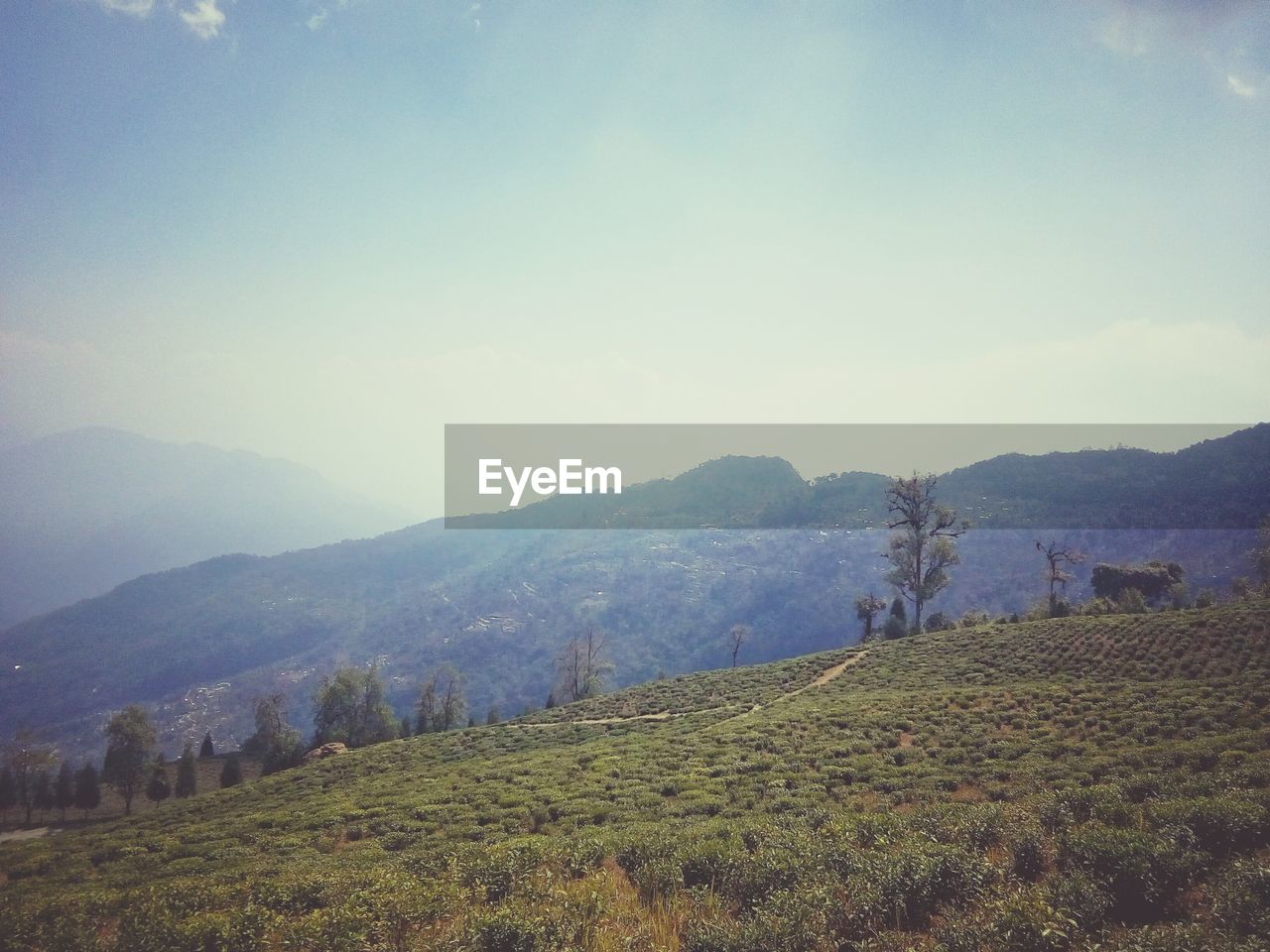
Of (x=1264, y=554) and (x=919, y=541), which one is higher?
(x=919, y=541)

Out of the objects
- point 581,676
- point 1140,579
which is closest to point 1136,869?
point 1140,579

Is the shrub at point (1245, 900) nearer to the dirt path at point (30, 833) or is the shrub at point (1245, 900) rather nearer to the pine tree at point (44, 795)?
the dirt path at point (30, 833)

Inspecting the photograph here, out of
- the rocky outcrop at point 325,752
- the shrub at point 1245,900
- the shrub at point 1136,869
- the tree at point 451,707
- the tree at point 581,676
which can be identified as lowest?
the tree at point 451,707

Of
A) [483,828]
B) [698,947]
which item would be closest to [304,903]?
[698,947]

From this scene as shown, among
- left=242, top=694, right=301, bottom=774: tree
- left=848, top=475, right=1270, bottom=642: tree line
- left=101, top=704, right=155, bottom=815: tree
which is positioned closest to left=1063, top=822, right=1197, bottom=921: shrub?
left=848, top=475, right=1270, bottom=642: tree line

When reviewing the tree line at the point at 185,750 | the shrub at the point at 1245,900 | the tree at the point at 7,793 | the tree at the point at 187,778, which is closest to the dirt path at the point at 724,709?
the shrub at the point at 1245,900

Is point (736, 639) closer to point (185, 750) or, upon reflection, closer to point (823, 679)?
point (823, 679)
